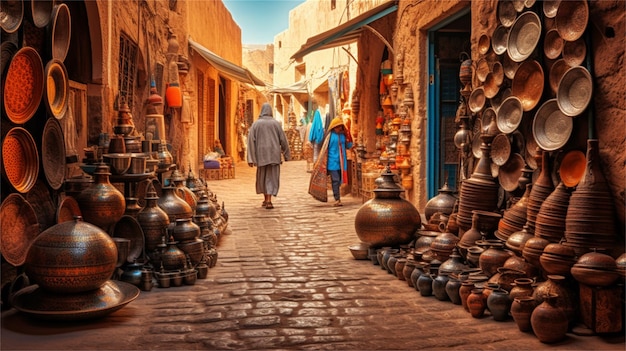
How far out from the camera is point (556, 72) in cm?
445

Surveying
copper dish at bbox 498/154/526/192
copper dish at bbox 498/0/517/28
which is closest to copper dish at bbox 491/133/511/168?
copper dish at bbox 498/154/526/192

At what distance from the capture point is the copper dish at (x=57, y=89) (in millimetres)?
4465

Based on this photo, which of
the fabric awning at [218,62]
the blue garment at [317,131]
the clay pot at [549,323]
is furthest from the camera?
the fabric awning at [218,62]

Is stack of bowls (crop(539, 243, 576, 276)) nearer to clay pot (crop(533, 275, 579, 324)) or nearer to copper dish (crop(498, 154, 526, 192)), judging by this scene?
clay pot (crop(533, 275, 579, 324))

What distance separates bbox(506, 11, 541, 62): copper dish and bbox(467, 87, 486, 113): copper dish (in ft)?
2.43

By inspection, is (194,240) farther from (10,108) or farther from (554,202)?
(554,202)

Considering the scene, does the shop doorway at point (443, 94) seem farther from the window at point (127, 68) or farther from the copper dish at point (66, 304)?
the copper dish at point (66, 304)

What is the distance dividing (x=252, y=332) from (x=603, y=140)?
256cm

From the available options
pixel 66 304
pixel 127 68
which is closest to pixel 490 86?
pixel 66 304

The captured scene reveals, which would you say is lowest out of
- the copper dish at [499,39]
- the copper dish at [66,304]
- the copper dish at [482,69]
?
the copper dish at [66,304]

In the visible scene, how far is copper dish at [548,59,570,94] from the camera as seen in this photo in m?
4.37

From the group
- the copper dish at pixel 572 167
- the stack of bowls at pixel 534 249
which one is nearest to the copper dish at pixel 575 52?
the copper dish at pixel 572 167

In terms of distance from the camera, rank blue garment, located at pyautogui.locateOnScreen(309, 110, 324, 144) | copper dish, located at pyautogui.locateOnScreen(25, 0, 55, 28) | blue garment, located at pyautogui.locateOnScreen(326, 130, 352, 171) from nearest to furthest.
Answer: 1. copper dish, located at pyautogui.locateOnScreen(25, 0, 55, 28)
2. blue garment, located at pyautogui.locateOnScreen(326, 130, 352, 171)
3. blue garment, located at pyautogui.locateOnScreen(309, 110, 324, 144)

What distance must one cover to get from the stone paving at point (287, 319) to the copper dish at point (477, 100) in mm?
1838
